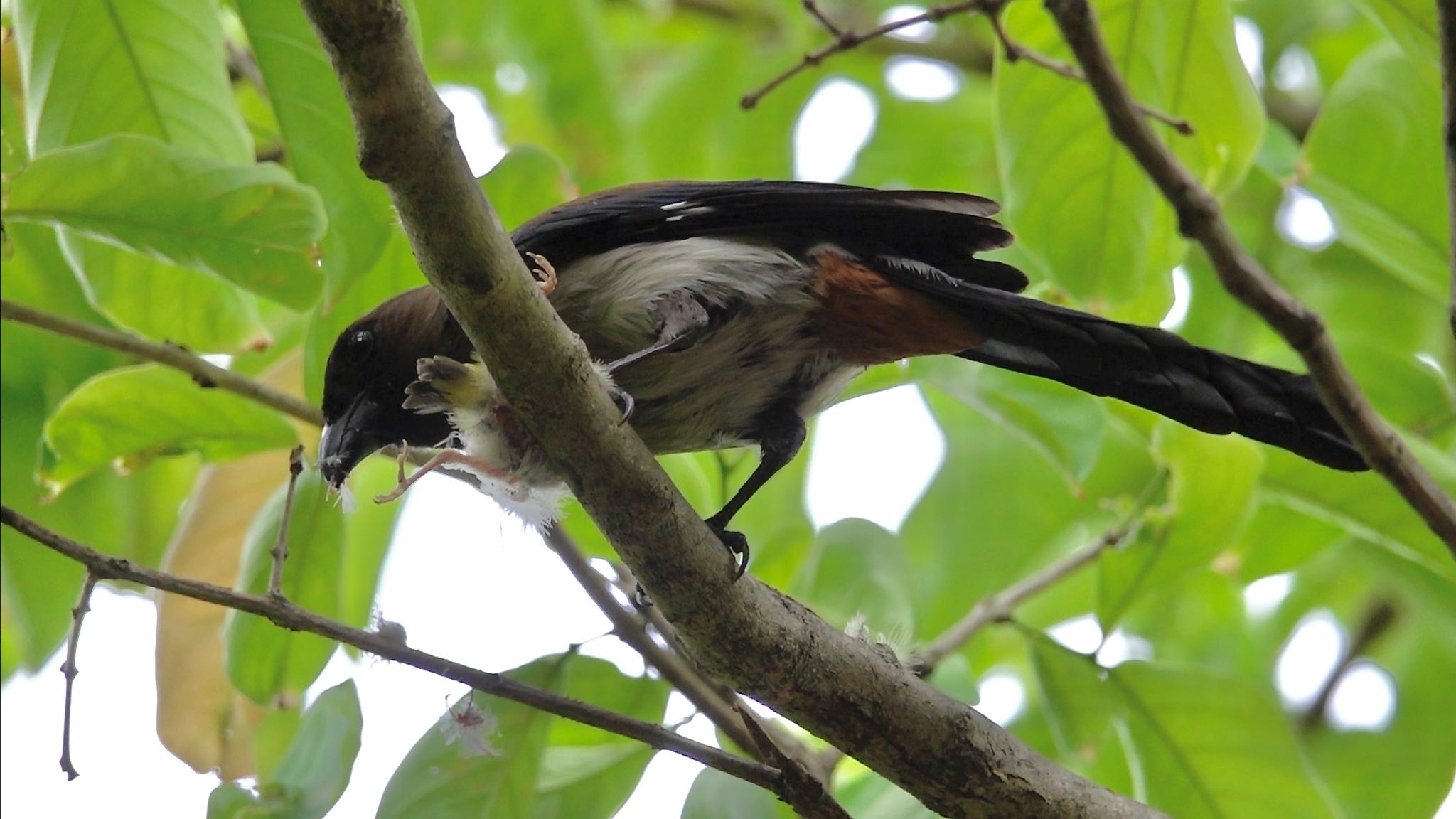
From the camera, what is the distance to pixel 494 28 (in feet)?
16.1

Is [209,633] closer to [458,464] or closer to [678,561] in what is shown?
[458,464]

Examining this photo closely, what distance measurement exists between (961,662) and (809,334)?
0.90m

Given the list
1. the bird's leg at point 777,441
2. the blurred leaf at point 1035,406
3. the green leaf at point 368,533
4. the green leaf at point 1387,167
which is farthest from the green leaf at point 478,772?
the green leaf at point 1387,167

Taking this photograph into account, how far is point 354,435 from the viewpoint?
11.4 ft

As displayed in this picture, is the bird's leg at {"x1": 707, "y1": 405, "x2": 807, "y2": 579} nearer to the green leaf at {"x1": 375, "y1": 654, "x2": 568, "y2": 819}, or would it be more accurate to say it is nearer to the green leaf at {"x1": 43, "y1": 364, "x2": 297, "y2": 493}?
the green leaf at {"x1": 375, "y1": 654, "x2": 568, "y2": 819}

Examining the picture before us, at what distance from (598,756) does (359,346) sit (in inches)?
45.9

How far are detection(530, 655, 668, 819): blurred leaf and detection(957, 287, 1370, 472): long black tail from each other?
1.07m

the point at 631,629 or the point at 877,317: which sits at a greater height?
the point at 877,317

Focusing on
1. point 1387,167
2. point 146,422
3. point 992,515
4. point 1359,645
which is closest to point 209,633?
point 146,422

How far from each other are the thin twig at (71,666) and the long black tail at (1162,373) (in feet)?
6.05

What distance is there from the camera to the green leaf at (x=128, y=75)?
2930mm

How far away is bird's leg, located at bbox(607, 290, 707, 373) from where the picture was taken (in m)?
3.20

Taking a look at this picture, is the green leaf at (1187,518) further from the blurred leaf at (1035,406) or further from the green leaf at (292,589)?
the green leaf at (292,589)

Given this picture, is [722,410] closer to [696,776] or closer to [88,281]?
[696,776]
